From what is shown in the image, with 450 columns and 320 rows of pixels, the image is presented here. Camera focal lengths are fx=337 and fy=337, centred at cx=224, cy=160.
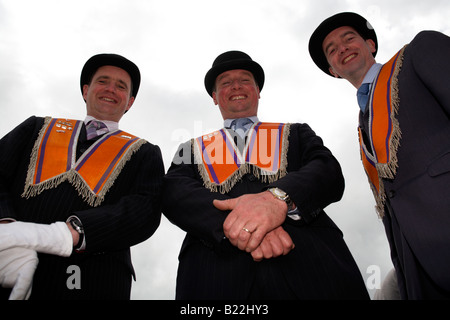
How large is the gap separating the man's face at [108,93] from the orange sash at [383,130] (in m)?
2.33

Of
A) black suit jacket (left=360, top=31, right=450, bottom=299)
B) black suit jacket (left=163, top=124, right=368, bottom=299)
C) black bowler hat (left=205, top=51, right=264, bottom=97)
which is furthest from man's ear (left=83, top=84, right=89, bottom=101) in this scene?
black suit jacket (left=360, top=31, right=450, bottom=299)

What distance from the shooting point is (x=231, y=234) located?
6.20ft

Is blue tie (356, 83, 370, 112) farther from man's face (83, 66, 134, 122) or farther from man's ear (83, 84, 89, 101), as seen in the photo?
man's ear (83, 84, 89, 101)

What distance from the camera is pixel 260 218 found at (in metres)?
1.90

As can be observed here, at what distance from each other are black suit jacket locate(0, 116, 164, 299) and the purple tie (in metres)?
0.19

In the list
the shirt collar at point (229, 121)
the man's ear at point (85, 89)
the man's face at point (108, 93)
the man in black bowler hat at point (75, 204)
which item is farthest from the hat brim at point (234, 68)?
the man's ear at point (85, 89)

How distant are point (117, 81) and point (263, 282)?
2.56 metres

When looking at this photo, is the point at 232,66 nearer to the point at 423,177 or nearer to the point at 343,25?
the point at 343,25

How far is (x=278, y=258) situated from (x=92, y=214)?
3.92 feet

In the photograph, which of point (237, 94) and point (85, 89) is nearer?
point (237, 94)

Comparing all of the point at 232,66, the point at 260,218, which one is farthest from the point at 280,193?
the point at 232,66

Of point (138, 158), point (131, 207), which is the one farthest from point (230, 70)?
point (131, 207)

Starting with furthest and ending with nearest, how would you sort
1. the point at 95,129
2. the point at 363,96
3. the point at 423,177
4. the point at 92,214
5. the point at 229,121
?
the point at 229,121 < the point at 95,129 < the point at 363,96 < the point at 92,214 < the point at 423,177

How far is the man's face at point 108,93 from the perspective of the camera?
3311 mm
